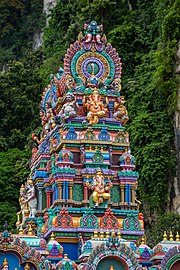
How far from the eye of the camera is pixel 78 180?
23219mm

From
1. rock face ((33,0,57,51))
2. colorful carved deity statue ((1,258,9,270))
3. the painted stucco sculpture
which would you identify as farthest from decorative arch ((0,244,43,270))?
rock face ((33,0,57,51))

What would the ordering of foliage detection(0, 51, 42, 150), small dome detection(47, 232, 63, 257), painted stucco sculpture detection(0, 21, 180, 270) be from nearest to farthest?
painted stucco sculpture detection(0, 21, 180, 270) < small dome detection(47, 232, 63, 257) < foliage detection(0, 51, 42, 150)

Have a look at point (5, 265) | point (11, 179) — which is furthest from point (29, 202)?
point (11, 179)

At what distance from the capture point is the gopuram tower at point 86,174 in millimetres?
21703

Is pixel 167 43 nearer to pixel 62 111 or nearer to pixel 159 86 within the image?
pixel 159 86

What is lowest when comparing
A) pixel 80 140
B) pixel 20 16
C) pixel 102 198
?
pixel 102 198

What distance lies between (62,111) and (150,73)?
17389 mm

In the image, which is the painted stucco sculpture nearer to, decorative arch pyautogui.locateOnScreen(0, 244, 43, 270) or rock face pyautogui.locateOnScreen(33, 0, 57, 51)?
decorative arch pyautogui.locateOnScreen(0, 244, 43, 270)

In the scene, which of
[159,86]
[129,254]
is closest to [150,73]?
[159,86]

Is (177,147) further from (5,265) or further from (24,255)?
(5,265)

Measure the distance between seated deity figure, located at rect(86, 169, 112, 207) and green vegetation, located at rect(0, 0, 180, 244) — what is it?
1276cm

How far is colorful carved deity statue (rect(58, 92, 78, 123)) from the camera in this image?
930 inches

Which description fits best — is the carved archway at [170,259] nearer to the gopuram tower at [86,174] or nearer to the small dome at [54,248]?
the gopuram tower at [86,174]

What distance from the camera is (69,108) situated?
23.7 meters
